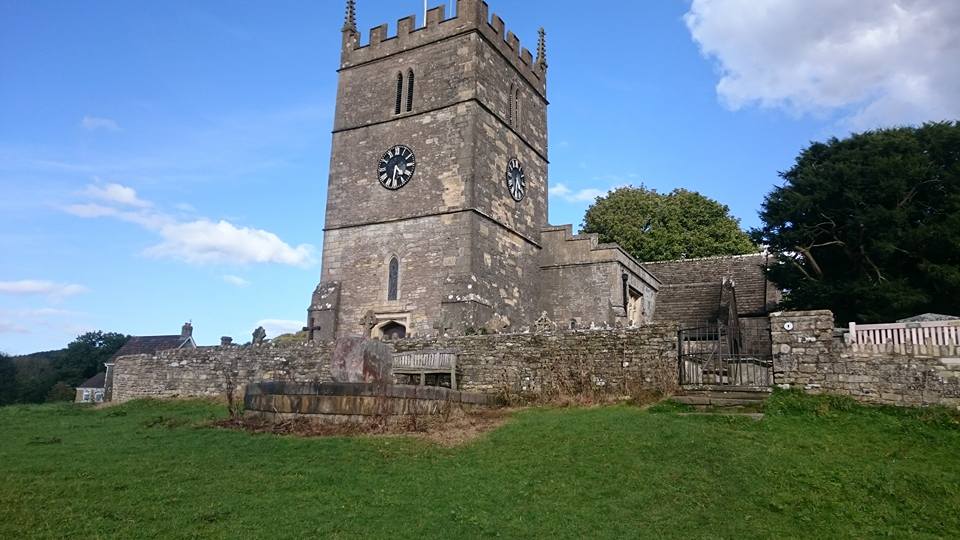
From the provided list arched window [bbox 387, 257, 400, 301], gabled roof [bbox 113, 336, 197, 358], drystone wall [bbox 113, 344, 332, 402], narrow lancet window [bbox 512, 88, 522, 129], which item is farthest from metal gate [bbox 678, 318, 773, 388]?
gabled roof [bbox 113, 336, 197, 358]

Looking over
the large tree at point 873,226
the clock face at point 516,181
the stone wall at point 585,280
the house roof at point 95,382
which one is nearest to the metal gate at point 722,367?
the large tree at point 873,226

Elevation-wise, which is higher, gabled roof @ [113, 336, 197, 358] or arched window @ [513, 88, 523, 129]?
arched window @ [513, 88, 523, 129]

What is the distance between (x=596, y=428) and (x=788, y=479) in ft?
11.1

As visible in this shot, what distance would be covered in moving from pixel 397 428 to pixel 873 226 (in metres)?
17.4

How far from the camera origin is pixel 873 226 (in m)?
21.5

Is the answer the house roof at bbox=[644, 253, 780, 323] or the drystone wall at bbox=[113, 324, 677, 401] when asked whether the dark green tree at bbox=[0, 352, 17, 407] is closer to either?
the drystone wall at bbox=[113, 324, 677, 401]

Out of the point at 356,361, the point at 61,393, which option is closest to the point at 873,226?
the point at 356,361

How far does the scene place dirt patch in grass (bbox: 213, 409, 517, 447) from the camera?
1199cm

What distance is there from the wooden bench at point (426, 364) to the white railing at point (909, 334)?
367 inches

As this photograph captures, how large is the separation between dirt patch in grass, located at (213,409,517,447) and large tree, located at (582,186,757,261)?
1126 inches

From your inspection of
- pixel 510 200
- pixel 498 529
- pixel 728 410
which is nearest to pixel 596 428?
pixel 728 410

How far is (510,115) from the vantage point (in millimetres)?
28516

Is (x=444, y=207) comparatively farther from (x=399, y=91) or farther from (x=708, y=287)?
(x=708, y=287)

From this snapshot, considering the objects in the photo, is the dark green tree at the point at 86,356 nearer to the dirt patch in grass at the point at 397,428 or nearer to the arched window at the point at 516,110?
the arched window at the point at 516,110
